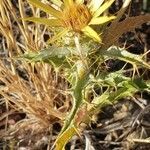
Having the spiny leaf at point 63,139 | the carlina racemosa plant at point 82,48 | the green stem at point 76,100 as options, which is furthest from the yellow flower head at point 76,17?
the spiny leaf at point 63,139

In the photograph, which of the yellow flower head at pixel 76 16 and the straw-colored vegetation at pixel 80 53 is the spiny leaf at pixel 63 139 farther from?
the yellow flower head at pixel 76 16

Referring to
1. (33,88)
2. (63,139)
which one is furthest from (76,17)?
(33,88)

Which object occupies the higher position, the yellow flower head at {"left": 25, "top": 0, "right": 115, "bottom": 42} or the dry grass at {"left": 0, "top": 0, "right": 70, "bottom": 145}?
the yellow flower head at {"left": 25, "top": 0, "right": 115, "bottom": 42}

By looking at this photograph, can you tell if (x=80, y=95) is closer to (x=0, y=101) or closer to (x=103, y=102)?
(x=103, y=102)

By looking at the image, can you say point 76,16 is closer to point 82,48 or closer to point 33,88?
point 82,48

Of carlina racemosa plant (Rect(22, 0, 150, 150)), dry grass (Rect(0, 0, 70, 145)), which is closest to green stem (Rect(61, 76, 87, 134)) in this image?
carlina racemosa plant (Rect(22, 0, 150, 150))

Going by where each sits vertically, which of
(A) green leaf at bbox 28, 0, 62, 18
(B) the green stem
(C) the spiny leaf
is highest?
(A) green leaf at bbox 28, 0, 62, 18

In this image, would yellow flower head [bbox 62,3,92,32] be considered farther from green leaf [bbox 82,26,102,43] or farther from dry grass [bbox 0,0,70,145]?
dry grass [bbox 0,0,70,145]

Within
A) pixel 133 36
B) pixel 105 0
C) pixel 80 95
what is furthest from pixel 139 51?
pixel 80 95
